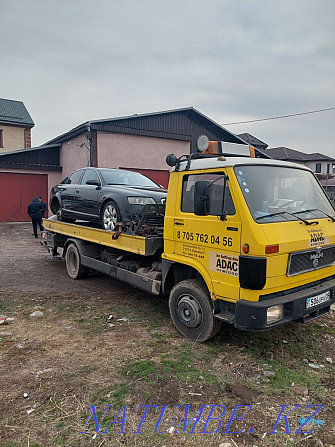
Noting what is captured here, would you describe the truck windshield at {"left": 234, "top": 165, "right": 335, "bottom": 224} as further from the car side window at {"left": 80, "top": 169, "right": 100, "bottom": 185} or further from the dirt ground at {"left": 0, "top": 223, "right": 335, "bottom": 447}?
the car side window at {"left": 80, "top": 169, "right": 100, "bottom": 185}

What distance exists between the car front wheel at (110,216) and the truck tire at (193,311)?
6.27ft

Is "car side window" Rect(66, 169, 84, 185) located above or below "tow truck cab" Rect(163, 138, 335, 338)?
above

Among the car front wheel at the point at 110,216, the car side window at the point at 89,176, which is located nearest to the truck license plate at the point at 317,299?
the car front wheel at the point at 110,216

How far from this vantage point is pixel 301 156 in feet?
167

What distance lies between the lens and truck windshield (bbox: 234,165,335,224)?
3816mm

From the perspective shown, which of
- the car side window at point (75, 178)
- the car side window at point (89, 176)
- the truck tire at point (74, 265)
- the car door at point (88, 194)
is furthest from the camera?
the car side window at point (75, 178)

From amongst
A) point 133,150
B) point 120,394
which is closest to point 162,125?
point 133,150

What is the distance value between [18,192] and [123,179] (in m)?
14.0

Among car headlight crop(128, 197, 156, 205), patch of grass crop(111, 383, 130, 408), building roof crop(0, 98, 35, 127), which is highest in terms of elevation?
building roof crop(0, 98, 35, 127)

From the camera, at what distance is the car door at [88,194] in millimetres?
6688

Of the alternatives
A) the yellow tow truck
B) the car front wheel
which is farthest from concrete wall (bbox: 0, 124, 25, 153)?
the yellow tow truck

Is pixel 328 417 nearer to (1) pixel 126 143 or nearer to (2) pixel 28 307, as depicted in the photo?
(2) pixel 28 307

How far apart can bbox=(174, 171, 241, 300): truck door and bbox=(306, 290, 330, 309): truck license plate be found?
0.85 metres

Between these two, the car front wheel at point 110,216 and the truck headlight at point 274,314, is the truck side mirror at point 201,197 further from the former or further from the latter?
the car front wheel at point 110,216
